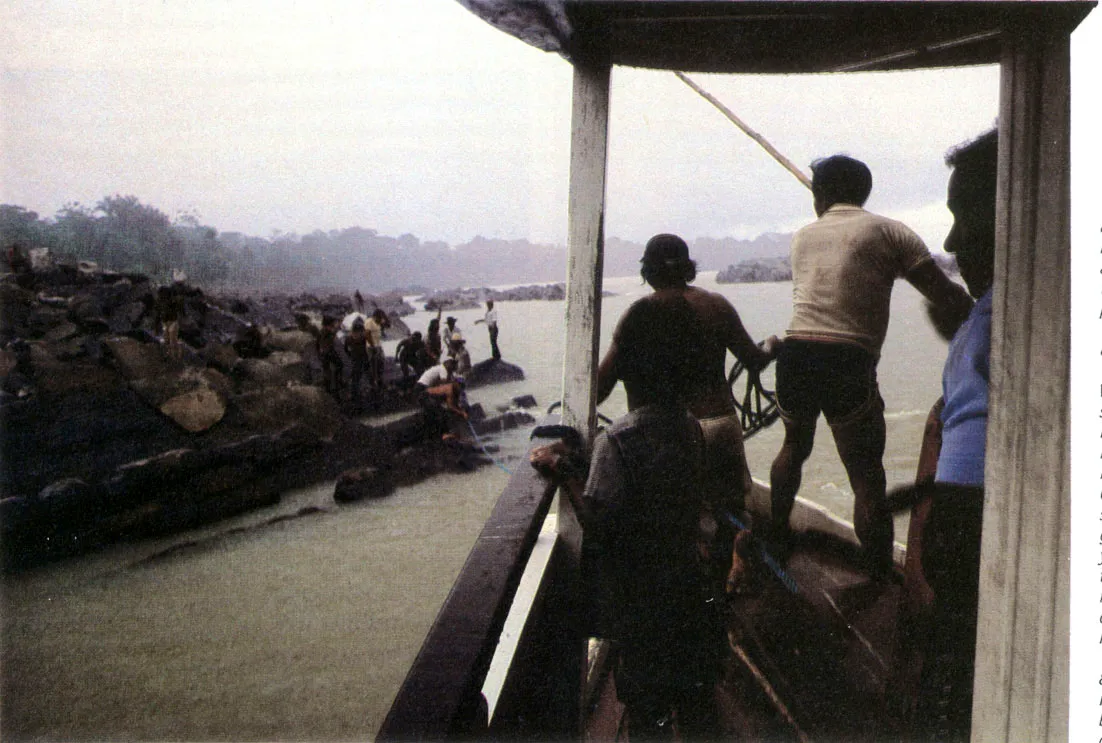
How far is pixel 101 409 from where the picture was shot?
344 inches

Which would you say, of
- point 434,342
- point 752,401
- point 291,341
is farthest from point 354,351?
point 752,401

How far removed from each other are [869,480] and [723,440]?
1.31 feet

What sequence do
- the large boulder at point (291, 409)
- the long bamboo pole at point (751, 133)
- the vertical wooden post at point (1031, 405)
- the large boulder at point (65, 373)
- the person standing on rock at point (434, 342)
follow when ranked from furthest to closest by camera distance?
the large boulder at point (291, 409) < the person standing on rock at point (434, 342) < the large boulder at point (65, 373) < the long bamboo pole at point (751, 133) < the vertical wooden post at point (1031, 405)

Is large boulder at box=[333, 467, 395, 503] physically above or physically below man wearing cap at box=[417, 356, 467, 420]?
below

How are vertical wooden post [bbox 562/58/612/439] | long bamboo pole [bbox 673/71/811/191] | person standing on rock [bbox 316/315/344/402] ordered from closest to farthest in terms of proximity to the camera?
long bamboo pole [bbox 673/71/811/191]
vertical wooden post [bbox 562/58/612/439]
person standing on rock [bbox 316/315/344/402]

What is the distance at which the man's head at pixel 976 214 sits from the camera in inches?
58.2

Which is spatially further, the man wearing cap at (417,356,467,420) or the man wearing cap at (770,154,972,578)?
the man wearing cap at (417,356,467,420)

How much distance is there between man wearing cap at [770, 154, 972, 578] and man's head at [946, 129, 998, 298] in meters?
0.06

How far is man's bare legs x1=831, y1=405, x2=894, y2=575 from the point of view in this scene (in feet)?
5.57

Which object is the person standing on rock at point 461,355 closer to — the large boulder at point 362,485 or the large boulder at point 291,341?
the large boulder at point 291,341

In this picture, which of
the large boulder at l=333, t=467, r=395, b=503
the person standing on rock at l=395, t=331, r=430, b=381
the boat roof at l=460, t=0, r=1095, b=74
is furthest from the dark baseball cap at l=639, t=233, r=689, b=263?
the large boulder at l=333, t=467, r=395, b=503

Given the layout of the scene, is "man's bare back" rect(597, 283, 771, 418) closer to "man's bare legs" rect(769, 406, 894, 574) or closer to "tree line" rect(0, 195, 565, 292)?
"man's bare legs" rect(769, 406, 894, 574)

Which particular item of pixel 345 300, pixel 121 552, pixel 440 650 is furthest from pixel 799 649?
pixel 121 552

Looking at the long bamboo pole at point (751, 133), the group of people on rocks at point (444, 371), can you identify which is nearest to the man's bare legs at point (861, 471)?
the long bamboo pole at point (751, 133)
